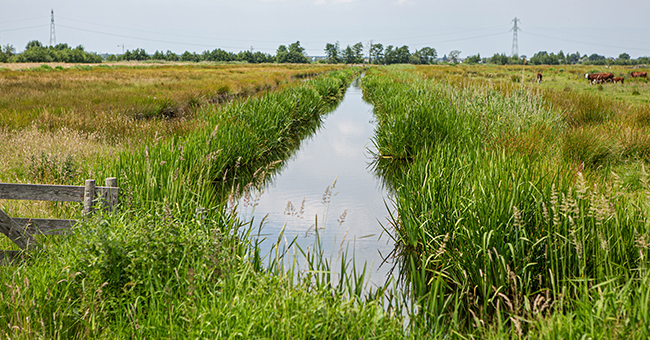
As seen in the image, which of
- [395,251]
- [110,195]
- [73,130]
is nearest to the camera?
[110,195]

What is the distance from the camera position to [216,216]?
469cm

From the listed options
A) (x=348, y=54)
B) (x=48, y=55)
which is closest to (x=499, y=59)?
(x=348, y=54)

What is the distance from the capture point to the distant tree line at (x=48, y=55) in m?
83.2

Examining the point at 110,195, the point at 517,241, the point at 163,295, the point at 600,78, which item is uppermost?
the point at 600,78

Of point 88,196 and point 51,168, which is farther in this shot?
point 51,168

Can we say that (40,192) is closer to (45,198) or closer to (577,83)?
(45,198)

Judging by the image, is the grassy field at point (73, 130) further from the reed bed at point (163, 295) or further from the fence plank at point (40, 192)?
the reed bed at point (163, 295)

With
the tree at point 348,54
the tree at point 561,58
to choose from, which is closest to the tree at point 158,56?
the tree at point 348,54

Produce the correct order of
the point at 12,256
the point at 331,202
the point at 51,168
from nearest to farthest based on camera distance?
the point at 12,256 < the point at 51,168 < the point at 331,202

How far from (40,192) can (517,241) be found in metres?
4.04

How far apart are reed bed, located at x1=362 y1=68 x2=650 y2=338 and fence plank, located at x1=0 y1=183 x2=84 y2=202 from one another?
300cm

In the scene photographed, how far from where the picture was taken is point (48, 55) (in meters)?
86.6

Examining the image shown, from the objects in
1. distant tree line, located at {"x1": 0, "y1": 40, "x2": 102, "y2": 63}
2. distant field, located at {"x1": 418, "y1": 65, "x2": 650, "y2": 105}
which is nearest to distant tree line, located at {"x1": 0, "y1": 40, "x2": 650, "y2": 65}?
distant tree line, located at {"x1": 0, "y1": 40, "x2": 102, "y2": 63}

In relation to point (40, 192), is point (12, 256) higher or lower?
lower
